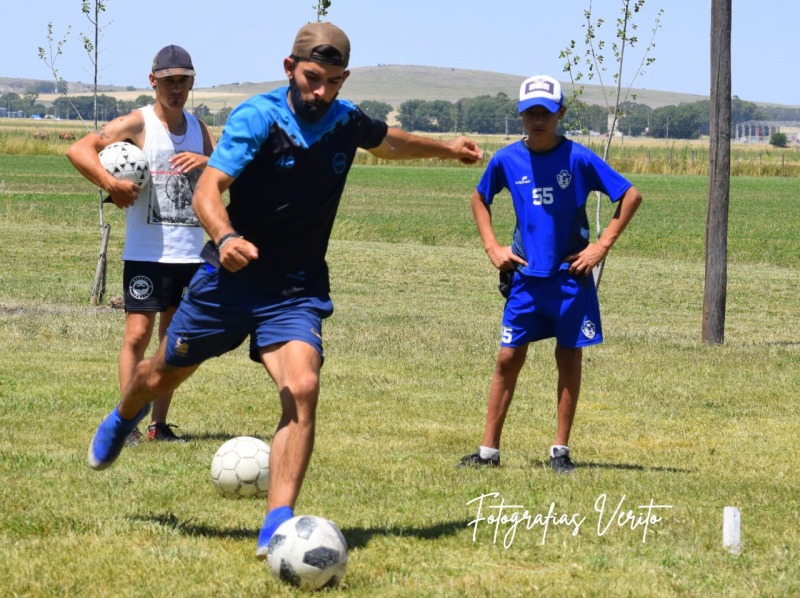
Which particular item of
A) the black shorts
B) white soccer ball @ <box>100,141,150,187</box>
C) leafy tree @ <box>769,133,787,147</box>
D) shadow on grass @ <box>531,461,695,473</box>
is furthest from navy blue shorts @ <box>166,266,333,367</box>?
leafy tree @ <box>769,133,787,147</box>

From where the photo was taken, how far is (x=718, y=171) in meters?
13.0

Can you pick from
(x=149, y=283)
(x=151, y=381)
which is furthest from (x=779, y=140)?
(x=151, y=381)

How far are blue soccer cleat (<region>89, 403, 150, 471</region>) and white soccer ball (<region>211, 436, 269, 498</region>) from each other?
48cm


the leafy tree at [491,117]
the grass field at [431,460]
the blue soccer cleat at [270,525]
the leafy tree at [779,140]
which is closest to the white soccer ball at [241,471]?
the grass field at [431,460]

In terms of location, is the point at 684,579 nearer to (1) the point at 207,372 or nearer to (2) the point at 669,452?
(2) the point at 669,452

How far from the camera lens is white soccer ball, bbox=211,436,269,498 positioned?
615 centimetres

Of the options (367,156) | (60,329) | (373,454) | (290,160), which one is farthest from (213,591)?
(367,156)

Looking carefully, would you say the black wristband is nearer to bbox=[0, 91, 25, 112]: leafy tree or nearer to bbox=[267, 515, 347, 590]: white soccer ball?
bbox=[267, 515, 347, 590]: white soccer ball

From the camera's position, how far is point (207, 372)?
34.9ft

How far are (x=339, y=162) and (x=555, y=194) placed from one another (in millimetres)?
1883

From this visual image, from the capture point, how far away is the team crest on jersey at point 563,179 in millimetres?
6863

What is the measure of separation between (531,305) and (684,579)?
7.89 ft

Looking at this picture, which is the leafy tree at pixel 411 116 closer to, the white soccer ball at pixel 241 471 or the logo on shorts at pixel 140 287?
the logo on shorts at pixel 140 287

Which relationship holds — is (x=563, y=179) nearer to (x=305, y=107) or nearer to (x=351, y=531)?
(x=305, y=107)
